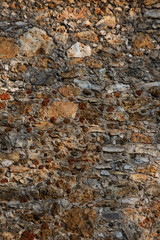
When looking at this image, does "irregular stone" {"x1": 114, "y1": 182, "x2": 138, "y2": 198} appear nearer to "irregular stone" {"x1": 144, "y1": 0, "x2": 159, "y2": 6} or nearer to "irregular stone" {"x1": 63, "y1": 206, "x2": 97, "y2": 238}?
"irregular stone" {"x1": 63, "y1": 206, "x2": 97, "y2": 238}

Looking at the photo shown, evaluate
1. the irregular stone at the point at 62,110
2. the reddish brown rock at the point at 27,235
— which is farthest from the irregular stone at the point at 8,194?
the irregular stone at the point at 62,110

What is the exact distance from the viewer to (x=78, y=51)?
3.08 m

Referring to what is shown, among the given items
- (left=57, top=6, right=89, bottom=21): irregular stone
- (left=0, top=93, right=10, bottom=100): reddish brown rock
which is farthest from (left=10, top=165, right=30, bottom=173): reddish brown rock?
Result: (left=57, top=6, right=89, bottom=21): irregular stone

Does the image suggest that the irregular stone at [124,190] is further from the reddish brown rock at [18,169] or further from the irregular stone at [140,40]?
→ the irregular stone at [140,40]

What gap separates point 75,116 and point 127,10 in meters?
1.30

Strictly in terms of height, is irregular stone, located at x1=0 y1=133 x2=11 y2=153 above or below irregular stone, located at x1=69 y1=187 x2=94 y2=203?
above

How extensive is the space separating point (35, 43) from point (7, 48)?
0.98 ft

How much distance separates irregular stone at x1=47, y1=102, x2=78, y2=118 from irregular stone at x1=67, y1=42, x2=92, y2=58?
532 millimetres

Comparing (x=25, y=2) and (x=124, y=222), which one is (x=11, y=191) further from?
(x=25, y=2)

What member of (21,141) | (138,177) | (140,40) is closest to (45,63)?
(21,141)

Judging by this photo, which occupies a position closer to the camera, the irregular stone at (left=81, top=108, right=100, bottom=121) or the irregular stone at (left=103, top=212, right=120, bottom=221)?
the irregular stone at (left=103, top=212, right=120, bottom=221)

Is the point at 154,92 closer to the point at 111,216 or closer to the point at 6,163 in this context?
the point at 111,216

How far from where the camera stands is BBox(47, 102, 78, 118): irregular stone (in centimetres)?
301

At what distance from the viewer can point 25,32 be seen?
302cm
